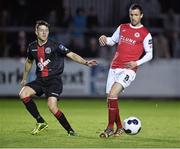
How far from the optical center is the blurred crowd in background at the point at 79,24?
22031 millimetres

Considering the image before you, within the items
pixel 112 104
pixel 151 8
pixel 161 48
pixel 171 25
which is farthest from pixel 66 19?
pixel 112 104

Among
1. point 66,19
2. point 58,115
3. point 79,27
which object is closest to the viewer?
point 58,115

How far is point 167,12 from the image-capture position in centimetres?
2320

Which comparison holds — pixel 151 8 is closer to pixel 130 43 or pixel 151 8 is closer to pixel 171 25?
pixel 171 25

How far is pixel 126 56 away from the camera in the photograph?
11977 mm

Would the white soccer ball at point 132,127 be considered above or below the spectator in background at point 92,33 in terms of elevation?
below

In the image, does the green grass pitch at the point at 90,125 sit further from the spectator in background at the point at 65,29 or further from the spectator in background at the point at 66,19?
the spectator in background at the point at 66,19

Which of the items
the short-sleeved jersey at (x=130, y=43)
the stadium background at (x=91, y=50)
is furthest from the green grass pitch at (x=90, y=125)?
the short-sleeved jersey at (x=130, y=43)

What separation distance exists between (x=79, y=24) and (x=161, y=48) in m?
2.70

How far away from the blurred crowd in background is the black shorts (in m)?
9.60

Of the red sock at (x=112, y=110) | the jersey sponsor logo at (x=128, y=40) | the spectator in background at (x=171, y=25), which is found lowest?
the red sock at (x=112, y=110)

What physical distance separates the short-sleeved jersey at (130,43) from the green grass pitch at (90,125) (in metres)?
1.29

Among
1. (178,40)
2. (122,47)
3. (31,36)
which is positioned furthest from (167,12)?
(122,47)

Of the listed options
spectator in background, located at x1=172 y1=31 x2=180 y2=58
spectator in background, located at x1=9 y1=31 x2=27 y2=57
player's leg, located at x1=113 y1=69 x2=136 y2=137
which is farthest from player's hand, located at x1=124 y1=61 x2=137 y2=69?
spectator in background, located at x1=172 y1=31 x2=180 y2=58
